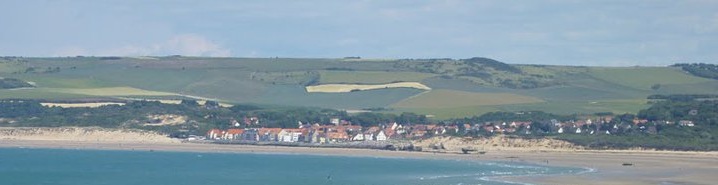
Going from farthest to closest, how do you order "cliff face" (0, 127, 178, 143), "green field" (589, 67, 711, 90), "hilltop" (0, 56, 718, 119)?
1. "green field" (589, 67, 711, 90)
2. "hilltop" (0, 56, 718, 119)
3. "cliff face" (0, 127, 178, 143)

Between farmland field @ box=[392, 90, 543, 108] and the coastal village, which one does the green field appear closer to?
farmland field @ box=[392, 90, 543, 108]

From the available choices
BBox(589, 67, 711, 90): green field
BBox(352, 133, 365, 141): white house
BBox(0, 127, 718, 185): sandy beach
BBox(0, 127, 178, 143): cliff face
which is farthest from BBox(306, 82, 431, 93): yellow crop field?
BBox(0, 127, 718, 185): sandy beach

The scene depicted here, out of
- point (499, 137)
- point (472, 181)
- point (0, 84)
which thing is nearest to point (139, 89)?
point (0, 84)

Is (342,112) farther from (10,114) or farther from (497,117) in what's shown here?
(10,114)

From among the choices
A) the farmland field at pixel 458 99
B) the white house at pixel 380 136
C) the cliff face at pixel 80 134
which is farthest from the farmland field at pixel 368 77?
the cliff face at pixel 80 134

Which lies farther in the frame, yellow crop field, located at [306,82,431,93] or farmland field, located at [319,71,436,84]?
farmland field, located at [319,71,436,84]

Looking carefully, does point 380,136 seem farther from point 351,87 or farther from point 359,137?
point 351,87

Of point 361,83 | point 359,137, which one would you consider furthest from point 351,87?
point 359,137
